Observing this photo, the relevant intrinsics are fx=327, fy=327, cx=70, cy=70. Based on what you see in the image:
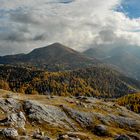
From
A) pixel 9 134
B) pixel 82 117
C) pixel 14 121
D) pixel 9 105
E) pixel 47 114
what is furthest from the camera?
pixel 82 117

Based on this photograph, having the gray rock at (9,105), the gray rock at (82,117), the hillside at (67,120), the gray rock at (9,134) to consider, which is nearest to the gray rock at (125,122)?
the hillside at (67,120)

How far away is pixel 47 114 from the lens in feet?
420

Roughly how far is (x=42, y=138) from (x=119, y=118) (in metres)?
75.7

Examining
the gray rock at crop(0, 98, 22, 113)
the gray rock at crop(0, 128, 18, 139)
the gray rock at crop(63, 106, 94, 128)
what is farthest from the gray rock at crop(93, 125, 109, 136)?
the gray rock at crop(0, 128, 18, 139)

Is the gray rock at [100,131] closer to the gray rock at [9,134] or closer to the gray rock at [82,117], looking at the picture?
the gray rock at [82,117]

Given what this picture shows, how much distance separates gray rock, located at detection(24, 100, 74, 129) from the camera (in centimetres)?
12162

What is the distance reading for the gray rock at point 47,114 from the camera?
122m

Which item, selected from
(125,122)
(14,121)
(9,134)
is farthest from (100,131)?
(9,134)

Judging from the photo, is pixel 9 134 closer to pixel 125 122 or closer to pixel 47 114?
pixel 47 114

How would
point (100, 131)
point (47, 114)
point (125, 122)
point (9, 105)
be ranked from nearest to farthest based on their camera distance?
point (100, 131) → point (9, 105) → point (47, 114) → point (125, 122)

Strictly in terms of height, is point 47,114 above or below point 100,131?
above

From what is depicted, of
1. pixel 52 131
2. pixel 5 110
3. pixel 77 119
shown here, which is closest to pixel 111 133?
pixel 77 119

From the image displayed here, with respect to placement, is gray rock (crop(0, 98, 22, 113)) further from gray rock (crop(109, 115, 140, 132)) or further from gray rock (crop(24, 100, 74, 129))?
gray rock (crop(109, 115, 140, 132))

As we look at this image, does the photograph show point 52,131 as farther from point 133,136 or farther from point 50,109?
point 133,136
